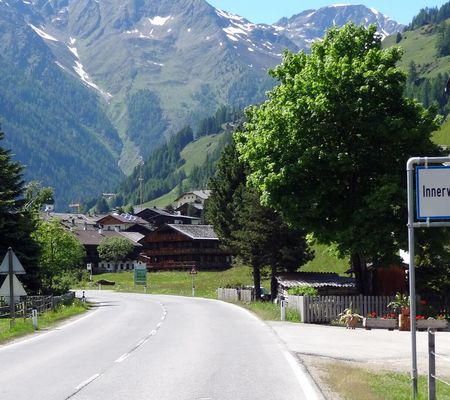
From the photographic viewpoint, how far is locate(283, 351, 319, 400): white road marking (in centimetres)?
1266

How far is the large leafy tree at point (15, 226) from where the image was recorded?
153 ft

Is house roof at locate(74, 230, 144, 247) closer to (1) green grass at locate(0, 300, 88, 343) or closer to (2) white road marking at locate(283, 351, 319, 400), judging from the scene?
(1) green grass at locate(0, 300, 88, 343)

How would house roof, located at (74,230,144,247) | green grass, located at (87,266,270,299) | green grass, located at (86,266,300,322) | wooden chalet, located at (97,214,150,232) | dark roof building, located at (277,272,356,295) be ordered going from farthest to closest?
wooden chalet, located at (97,214,150,232) < house roof, located at (74,230,144,247) < green grass, located at (87,266,270,299) < green grass, located at (86,266,300,322) < dark roof building, located at (277,272,356,295)

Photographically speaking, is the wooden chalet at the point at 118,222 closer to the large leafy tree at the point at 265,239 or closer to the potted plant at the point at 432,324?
the large leafy tree at the point at 265,239

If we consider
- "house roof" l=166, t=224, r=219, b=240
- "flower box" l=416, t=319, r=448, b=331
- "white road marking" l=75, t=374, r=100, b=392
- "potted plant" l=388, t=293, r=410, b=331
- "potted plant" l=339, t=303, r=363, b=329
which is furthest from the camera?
"house roof" l=166, t=224, r=219, b=240

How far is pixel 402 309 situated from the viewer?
30828 millimetres

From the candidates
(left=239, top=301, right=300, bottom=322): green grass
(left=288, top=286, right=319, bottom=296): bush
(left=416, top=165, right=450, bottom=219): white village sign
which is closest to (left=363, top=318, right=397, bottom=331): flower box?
(left=239, top=301, right=300, bottom=322): green grass

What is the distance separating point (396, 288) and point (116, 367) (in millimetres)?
30624

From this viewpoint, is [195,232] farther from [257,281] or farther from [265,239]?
[265,239]

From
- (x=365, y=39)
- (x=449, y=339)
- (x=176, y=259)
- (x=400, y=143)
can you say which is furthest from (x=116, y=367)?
(x=176, y=259)

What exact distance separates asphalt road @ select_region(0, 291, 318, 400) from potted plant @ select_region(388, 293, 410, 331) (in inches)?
210

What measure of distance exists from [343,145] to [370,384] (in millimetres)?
21971

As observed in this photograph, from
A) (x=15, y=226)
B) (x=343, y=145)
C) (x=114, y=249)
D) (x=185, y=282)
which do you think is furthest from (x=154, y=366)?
(x=114, y=249)

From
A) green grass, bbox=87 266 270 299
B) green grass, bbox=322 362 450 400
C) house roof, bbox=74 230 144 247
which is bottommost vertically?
green grass, bbox=87 266 270 299
